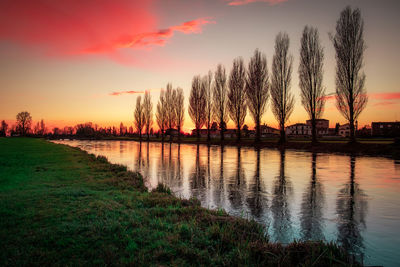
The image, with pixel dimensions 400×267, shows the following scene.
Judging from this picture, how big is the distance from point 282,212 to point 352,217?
176 cm

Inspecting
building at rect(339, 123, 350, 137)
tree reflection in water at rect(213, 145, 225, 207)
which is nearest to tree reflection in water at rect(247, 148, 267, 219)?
tree reflection in water at rect(213, 145, 225, 207)

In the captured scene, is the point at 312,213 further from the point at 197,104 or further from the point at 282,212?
the point at 197,104

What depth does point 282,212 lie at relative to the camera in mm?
6695

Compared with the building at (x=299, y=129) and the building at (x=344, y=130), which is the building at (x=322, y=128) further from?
the building at (x=344, y=130)

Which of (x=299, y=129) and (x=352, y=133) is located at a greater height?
(x=299, y=129)

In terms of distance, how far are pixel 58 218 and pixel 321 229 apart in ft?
18.9

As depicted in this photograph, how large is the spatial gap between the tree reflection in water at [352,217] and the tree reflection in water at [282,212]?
1.05 m

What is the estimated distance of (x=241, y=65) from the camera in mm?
50125

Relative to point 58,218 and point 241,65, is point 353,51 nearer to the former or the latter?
point 241,65

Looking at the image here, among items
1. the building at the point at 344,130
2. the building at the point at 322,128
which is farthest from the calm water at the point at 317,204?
the building at the point at 344,130

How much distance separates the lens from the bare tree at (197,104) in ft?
203

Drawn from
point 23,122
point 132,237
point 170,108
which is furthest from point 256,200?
point 23,122

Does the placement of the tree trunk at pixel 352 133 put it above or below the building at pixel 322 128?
below

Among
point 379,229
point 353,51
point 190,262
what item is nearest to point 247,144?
point 353,51
